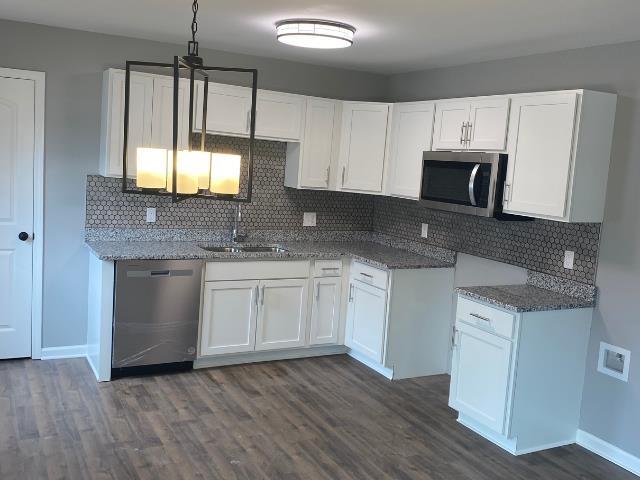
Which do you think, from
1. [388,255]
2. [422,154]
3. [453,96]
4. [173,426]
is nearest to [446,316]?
[388,255]

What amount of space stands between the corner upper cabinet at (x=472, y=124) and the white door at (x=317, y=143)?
3.19 ft

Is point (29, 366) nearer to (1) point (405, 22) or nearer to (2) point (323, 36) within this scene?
(2) point (323, 36)

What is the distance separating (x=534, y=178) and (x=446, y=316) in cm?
148

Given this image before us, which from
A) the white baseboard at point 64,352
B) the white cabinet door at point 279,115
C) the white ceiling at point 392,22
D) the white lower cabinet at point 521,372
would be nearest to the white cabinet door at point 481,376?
the white lower cabinet at point 521,372

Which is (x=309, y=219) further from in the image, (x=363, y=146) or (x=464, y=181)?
(x=464, y=181)

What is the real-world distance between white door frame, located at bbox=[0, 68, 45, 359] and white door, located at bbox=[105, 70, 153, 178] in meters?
0.47

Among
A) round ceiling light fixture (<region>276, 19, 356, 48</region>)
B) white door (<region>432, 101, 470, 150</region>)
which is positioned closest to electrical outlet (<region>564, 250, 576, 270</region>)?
white door (<region>432, 101, 470, 150</region>)

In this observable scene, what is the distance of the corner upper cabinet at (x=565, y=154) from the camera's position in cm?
348

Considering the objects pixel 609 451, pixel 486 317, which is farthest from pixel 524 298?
pixel 609 451

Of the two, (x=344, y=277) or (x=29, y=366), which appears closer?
(x=29, y=366)

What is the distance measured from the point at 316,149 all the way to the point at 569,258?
214 centimetres

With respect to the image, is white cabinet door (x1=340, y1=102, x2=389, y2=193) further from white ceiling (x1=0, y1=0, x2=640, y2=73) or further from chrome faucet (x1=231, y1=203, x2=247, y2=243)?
chrome faucet (x1=231, y1=203, x2=247, y2=243)

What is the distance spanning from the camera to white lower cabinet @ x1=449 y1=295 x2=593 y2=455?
3.55 metres

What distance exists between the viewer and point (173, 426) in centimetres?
364
